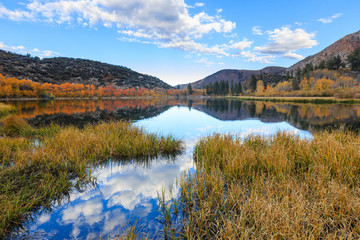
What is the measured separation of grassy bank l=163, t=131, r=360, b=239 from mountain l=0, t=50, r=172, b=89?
143 meters

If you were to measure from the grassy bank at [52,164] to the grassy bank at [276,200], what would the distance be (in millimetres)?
3214

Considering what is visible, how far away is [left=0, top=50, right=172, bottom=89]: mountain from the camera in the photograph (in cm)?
11361

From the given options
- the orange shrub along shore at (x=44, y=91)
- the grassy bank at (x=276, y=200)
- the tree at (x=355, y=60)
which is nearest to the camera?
the grassy bank at (x=276, y=200)

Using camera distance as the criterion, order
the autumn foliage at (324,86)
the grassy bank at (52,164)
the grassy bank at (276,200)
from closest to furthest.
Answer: the grassy bank at (276,200) < the grassy bank at (52,164) < the autumn foliage at (324,86)

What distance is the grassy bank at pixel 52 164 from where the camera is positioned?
4035 mm

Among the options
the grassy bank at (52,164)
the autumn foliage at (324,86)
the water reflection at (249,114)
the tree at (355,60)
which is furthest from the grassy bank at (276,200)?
the tree at (355,60)

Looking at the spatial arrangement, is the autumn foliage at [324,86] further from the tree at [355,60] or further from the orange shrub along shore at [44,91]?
the orange shrub along shore at [44,91]

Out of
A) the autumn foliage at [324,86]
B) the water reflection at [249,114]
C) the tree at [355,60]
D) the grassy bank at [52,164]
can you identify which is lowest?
the water reflection at [249,114]

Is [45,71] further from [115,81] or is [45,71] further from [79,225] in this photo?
[79,225]

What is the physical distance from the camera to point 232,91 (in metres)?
140

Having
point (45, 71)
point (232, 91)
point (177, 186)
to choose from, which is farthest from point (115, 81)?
point (177, 186)

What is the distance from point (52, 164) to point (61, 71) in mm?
175793

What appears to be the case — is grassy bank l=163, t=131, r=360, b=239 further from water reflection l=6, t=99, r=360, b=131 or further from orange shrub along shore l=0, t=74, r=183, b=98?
orange shrub along shore l=0, t=74, r=183, b=98

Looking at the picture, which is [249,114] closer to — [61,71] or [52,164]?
[52,164]
